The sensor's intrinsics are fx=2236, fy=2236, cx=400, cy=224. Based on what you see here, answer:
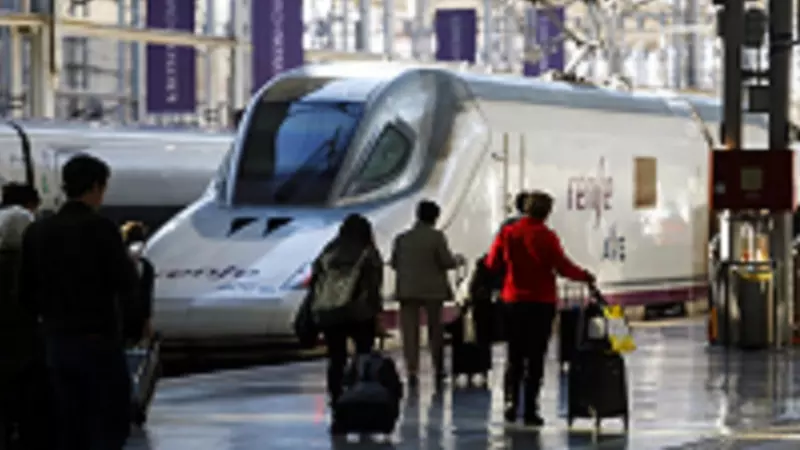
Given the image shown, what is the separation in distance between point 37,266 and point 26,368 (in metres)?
1.59

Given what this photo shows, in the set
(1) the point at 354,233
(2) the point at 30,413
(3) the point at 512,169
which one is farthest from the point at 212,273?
(2) the point at 30,413

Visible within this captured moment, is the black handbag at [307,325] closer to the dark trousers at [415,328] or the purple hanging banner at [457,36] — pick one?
the dark trousers at [415,328]

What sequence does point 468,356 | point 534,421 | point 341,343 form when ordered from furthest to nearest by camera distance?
1. point 468,356
2. point 341,343
3. point 534,421

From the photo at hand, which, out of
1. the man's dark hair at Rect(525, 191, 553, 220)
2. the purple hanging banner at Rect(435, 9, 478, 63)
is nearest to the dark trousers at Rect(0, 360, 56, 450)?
the man's dark hair at Rect(525, 191, 553, 220)

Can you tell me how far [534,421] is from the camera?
15164mm

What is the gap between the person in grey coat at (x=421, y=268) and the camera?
18.2 m

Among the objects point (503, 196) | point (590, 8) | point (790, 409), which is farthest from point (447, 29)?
point (790, 409)

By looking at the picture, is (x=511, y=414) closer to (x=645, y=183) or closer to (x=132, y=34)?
(x=645, y=183)

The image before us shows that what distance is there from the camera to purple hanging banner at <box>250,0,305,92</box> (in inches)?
1673

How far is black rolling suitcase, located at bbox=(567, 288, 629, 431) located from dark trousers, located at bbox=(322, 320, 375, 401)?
147 centimetres

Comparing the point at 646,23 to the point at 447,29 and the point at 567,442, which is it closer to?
the point at 447,29

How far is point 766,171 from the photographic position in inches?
858

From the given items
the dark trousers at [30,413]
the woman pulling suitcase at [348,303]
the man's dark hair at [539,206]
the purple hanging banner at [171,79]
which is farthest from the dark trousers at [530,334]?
the purple hanging banner at [171,79]

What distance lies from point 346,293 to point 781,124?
8.37m
